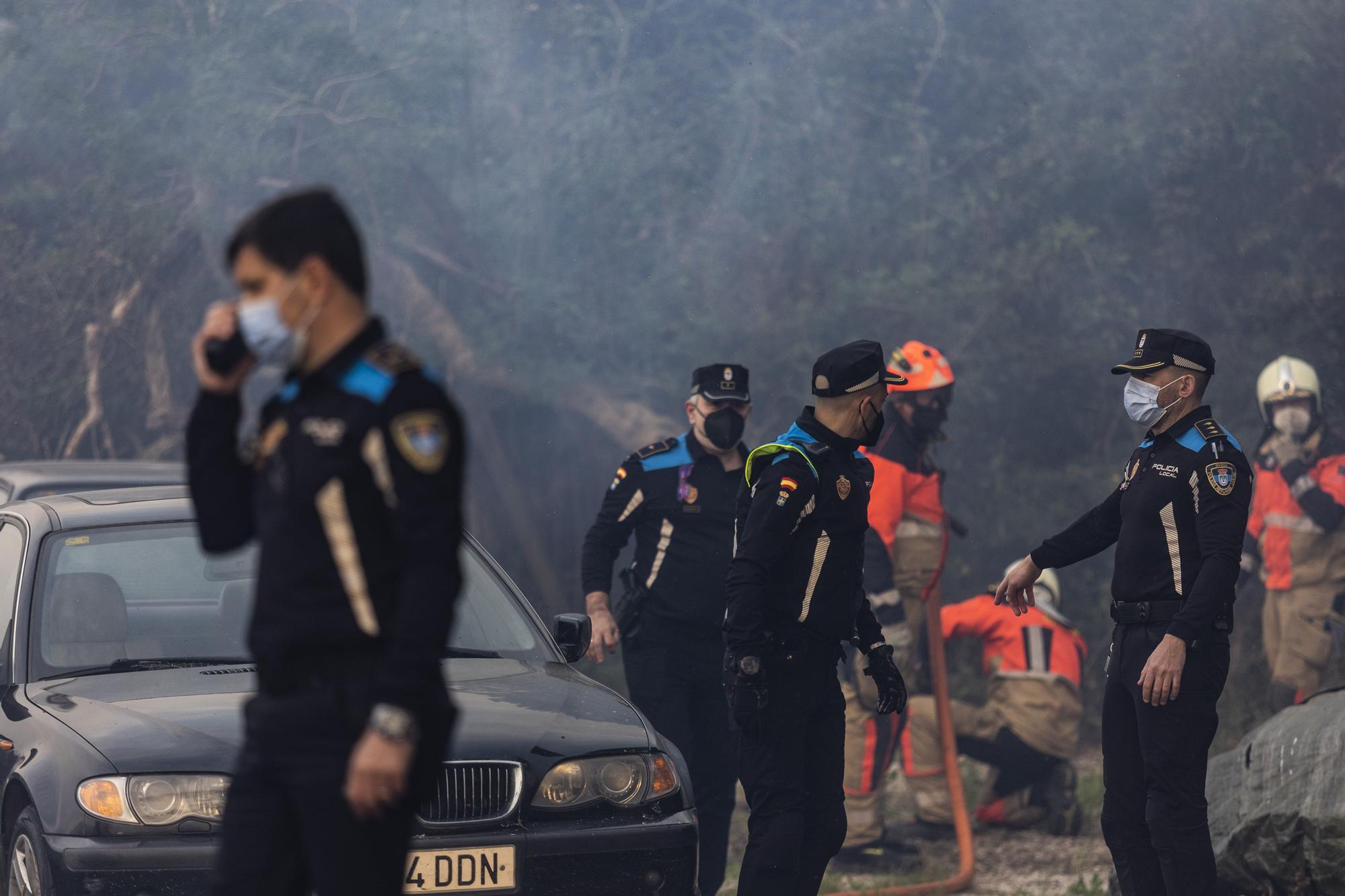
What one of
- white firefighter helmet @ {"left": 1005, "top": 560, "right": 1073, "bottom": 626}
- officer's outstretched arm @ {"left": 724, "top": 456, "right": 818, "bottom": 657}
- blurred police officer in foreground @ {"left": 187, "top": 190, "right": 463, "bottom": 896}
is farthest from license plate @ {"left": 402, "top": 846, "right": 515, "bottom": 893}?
white firefighter helmet @ {"left": 1005, "top": 560, "right": 1073, "bottom": 626}

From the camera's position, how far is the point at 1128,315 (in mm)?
14344

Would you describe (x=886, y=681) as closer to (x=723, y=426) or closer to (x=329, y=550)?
(x=723, y=426)

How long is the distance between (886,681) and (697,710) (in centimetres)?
145

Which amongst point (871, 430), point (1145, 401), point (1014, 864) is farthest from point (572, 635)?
point (1014, 864)

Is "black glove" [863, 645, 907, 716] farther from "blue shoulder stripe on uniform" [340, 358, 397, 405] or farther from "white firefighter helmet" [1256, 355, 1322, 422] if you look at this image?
"white firefighter helmet" [1256, 355, 1322, 422]

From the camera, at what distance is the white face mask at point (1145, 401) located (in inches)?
202

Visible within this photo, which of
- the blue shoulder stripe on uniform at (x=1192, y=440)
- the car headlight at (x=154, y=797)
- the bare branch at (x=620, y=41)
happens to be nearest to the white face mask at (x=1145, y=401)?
the blue shoulder stripe on uniform at (x=1192, y=440)

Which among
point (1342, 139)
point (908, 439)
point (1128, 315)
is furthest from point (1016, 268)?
point (908, 439)

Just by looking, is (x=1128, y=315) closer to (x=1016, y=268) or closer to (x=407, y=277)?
(x=1016, y=268)

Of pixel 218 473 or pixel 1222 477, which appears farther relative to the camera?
pixel 1222 477

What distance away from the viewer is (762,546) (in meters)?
4.67

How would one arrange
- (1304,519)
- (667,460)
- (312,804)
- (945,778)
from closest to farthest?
(312,804)
(667,460)
(945,778)
(1304,519)

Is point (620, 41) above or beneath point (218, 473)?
above

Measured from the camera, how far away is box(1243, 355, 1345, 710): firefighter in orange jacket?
31.8 ft
